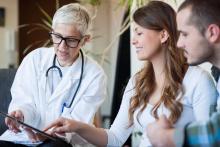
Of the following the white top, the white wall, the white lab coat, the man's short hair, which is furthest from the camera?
the white wall

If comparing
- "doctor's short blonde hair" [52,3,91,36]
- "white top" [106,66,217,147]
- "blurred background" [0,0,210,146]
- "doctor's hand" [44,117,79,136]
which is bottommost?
"blurred background" [0,0,210,146]

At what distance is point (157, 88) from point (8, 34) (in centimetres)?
379

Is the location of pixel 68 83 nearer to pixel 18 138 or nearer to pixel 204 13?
pixel 18 138

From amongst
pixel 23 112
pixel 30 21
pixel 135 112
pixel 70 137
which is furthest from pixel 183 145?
pixel 30 21

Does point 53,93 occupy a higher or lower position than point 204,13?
lower

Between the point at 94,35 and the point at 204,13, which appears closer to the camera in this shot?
Result: the point at 204,13

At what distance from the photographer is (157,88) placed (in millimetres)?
1666

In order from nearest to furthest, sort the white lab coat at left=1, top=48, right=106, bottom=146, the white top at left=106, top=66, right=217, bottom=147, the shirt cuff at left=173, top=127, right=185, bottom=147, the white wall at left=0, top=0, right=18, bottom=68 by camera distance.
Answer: the shirt cuff at left=173, top=127, right=185, bottom=147 → the white top at left=106, top=66, right=217, bottom=147 → the white lab coat at left=1, top=48, right=106, bottom=146 → the white wall at left=0, top=0, right=18, bottom=68

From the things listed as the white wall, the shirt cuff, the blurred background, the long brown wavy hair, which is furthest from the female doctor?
the white wall

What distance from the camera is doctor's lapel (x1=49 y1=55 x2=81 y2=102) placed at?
6.13 feet

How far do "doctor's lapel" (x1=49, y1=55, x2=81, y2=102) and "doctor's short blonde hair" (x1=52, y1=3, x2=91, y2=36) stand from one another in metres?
0.19

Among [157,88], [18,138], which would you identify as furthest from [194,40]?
[18,138]

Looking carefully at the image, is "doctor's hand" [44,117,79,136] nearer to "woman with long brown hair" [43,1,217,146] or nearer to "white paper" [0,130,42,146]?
"woman with long brown hair" [43,1,217,146]

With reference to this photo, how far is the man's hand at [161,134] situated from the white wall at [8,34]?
431 cm
